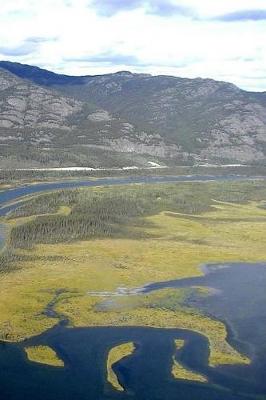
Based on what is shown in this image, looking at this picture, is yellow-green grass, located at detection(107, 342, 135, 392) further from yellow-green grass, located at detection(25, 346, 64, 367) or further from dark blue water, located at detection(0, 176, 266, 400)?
yellow-green grass, located at detection(25, 346, 64, 367)

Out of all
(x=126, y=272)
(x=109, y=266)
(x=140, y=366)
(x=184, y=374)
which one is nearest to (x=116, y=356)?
(x=140, y=366)

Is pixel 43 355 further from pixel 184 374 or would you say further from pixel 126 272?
pixel 126 272

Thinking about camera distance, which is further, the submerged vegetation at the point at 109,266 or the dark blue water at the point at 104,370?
the submerged vegetation at the point at 109,266

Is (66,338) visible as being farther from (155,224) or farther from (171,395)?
(155,224)

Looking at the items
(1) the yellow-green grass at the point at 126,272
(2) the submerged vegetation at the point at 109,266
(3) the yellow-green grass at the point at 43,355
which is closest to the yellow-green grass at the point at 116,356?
(3) the yellow-green grass at the point at 43,355

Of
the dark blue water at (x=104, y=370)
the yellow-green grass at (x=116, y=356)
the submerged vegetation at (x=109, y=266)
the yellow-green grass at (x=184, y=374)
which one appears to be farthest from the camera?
the submerged vegetation at (x=109, y=266)

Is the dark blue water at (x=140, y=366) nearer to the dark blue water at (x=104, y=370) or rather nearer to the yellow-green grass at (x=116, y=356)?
the dark blue water at (x=104, y=370)

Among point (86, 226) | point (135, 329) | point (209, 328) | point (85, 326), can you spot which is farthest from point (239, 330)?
point (86, 226)
